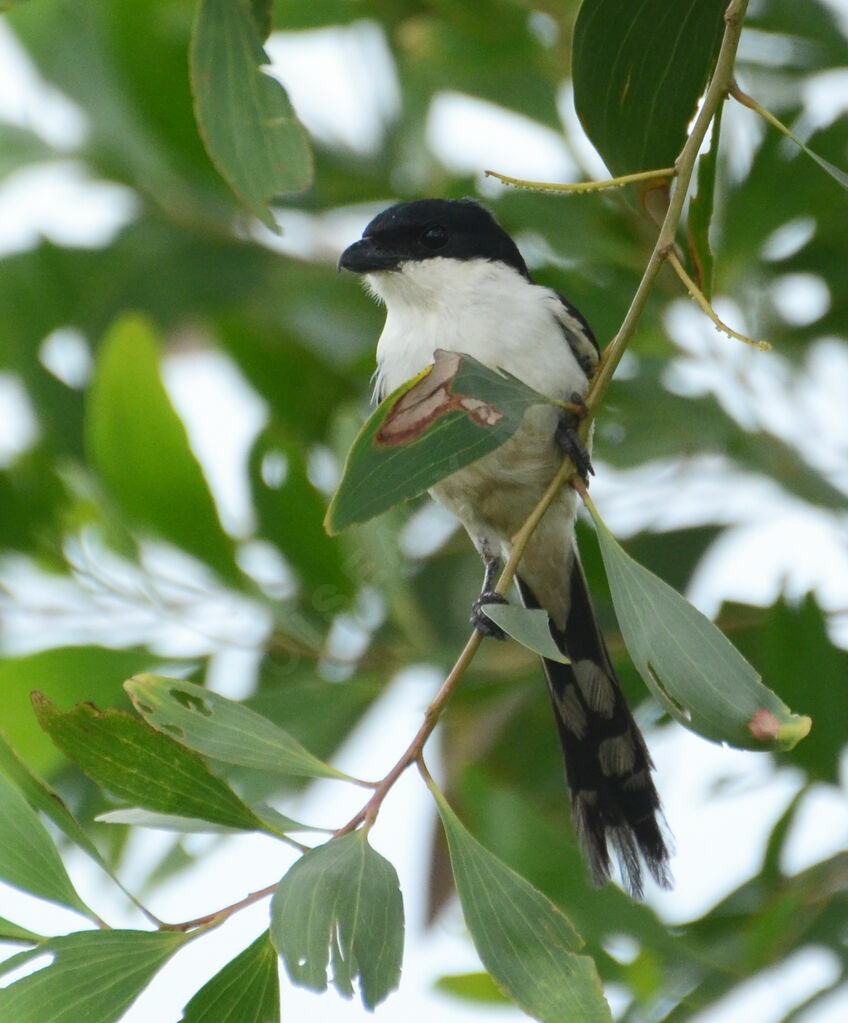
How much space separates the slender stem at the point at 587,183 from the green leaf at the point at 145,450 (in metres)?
1.41

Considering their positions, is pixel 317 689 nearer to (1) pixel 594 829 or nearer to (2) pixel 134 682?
A: (1) pixel 594 829

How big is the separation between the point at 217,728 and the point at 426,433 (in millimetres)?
508

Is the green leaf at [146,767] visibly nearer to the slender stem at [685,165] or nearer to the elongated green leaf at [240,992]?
the elongated green leaf at [240,992]

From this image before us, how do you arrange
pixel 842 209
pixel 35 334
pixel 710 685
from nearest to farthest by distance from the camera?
pixel 710 685
pixel 842 209
pixel 35 334

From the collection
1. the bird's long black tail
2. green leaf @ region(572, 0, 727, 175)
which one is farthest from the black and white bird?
green leaf @ region(572, 0, 727, 175)

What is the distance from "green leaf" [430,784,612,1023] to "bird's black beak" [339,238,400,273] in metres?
1.86

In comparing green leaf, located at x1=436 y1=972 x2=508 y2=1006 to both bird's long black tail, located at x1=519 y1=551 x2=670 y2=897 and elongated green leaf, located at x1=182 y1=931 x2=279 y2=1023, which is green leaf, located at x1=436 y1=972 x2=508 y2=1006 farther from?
elongated green leaf, located at x1=182 y1=931 x2=279 y2=1023

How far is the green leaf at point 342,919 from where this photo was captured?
5.70 ft

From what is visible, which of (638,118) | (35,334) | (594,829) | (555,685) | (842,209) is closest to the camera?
(638,118)

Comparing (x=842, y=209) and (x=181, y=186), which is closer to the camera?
(x=842, y=209)

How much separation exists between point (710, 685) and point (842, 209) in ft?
7.37

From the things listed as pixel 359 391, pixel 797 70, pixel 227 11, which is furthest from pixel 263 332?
pixel 227 11

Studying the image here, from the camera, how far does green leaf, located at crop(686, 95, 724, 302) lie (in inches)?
85.4

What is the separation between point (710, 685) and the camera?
1.87 metres
